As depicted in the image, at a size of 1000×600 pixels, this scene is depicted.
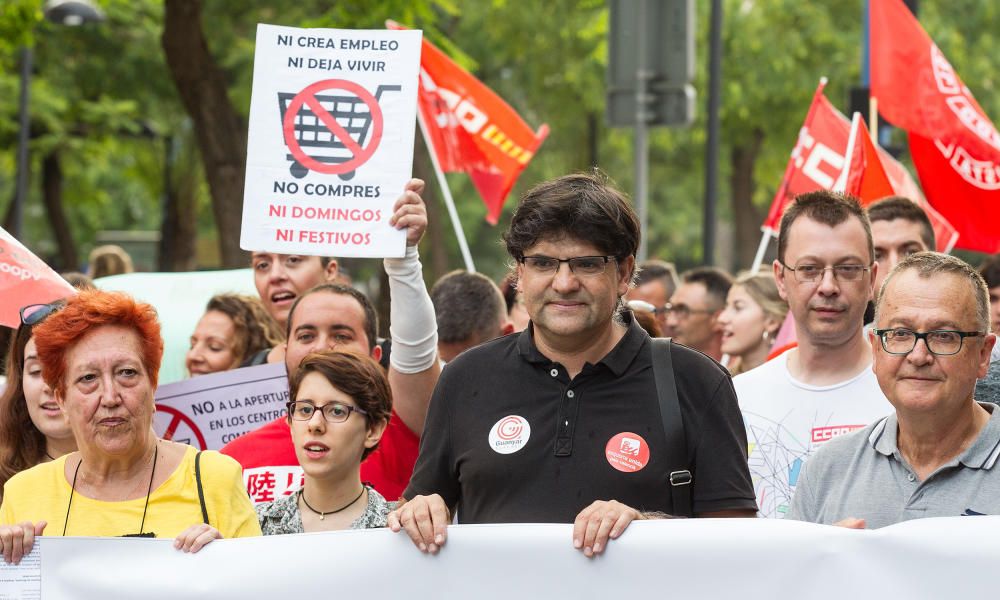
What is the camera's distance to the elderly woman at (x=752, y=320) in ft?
22.3

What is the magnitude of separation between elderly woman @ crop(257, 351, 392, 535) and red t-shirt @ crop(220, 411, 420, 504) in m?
0.24

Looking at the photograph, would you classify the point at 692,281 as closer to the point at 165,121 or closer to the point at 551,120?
the point at 551,120

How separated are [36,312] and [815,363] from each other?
244 cm

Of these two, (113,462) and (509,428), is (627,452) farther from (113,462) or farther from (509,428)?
(113,462)

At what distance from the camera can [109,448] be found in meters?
3.79

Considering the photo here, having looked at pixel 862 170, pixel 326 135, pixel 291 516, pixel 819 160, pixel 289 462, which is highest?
pixel 819 160

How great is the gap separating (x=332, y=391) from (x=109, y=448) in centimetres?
78

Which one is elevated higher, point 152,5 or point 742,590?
point 152,5

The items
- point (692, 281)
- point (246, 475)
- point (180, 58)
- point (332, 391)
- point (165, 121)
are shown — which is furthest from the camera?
point (165, 121)

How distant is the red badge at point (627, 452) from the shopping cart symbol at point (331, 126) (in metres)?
1.38

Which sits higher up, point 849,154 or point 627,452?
point 849,154

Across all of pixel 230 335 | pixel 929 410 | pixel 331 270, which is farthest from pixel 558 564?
pixel 230 335

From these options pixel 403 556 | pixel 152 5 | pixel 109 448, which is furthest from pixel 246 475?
pixel 152 5

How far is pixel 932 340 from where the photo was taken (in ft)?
11.5
